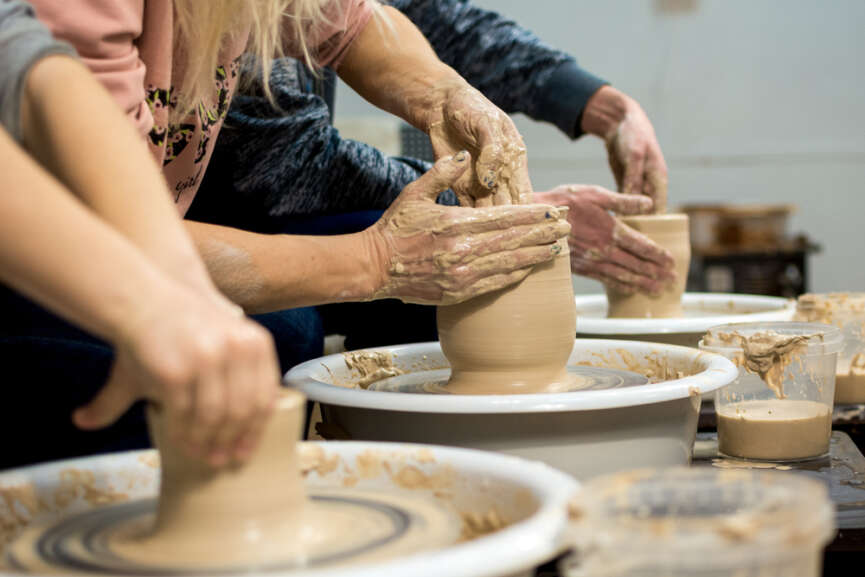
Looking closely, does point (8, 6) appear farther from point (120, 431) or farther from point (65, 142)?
point (120, 431)

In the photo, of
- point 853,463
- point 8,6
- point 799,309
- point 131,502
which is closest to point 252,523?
point 131,502

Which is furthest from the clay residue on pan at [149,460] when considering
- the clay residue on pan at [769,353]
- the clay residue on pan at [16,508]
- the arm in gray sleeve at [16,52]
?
the clay residue on pan at [769,353]

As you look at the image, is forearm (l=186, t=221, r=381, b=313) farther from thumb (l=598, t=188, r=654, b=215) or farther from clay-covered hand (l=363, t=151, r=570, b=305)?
thumb (l=598, t=188, r=654, b=215)

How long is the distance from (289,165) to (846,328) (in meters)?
1.15

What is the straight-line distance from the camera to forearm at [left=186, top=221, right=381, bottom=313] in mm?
1291

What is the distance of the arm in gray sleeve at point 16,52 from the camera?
0.76m

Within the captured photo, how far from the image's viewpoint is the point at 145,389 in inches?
25.7

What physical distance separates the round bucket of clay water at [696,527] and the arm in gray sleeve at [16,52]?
0.54m

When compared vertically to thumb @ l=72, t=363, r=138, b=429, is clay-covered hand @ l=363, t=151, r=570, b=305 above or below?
above

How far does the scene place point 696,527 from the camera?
0.61m

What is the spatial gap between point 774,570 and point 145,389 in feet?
1.41

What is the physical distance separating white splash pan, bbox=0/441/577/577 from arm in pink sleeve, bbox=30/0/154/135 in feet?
1.30

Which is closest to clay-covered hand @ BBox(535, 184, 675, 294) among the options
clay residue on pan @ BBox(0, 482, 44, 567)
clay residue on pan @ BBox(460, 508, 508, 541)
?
clay residue on pan @ BBox(460, 508, 508, 541)

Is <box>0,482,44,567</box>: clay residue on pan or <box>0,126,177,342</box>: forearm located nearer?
<box>0,126,177,342</box>: forearm
